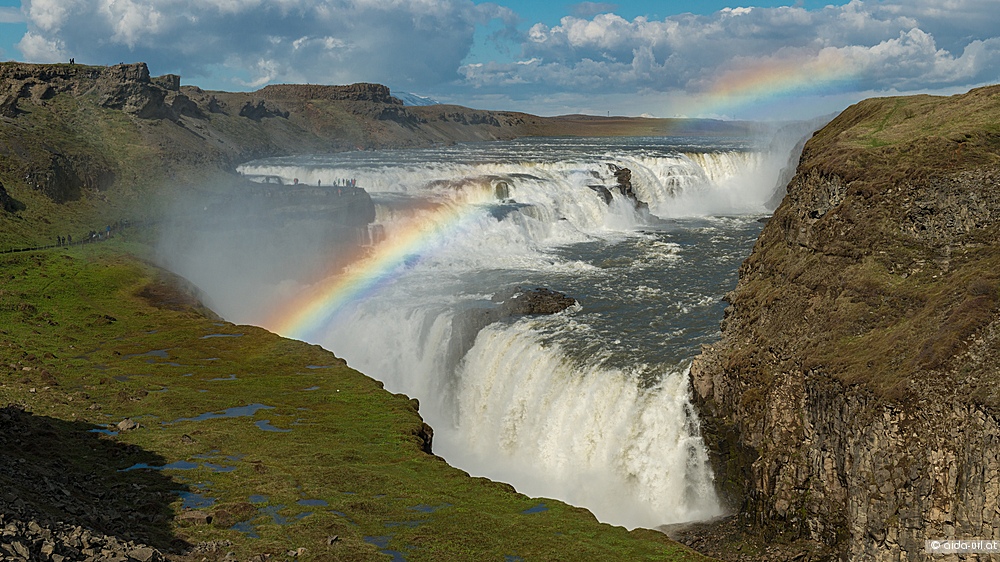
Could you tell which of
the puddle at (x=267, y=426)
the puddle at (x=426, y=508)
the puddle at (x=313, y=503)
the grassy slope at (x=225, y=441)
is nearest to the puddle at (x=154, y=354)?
the grassy slope at (x=225, y=441)

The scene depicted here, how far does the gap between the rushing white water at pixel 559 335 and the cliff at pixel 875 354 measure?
3.24 meters

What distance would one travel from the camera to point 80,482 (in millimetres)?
21906

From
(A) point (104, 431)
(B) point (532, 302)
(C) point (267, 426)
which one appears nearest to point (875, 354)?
(C) point (267, 426)

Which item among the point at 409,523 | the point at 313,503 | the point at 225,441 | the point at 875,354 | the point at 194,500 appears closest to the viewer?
the point at 409,523

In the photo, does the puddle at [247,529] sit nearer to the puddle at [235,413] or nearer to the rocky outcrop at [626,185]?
the puddle at [235,413]

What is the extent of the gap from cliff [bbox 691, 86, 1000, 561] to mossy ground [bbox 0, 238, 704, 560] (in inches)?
209

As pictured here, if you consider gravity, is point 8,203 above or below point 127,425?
above

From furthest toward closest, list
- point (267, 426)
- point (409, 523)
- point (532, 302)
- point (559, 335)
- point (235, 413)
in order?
point (532, 302)
point (559, 335)
point (235, 413)
point (267, 426)
point (409, 523)

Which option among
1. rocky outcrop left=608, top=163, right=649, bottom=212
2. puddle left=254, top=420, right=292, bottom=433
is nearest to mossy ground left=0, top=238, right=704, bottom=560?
puddle left=254, top=420, right=292, bottom=433

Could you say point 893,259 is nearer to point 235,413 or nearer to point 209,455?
point 209,455

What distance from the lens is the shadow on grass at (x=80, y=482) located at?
60.3ft

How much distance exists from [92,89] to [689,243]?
85851 mm

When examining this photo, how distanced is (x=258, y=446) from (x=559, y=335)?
17555mm

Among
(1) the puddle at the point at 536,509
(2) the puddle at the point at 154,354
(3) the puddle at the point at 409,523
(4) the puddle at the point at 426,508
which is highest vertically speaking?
(2) the puddle at the point at 154,354
